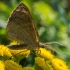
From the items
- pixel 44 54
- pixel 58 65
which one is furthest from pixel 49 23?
→ pixel 58 65

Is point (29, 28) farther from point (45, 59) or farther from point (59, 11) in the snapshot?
point (59, 11)

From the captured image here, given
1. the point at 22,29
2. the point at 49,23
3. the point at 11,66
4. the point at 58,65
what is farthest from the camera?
the point at 49,23

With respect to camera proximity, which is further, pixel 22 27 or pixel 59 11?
pixel 59 11

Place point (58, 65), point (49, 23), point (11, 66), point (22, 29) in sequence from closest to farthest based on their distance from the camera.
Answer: point (11, 66) → point (58, 65) → point (22, 29) → point (49, 23)

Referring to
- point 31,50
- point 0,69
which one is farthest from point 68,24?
point 0,69

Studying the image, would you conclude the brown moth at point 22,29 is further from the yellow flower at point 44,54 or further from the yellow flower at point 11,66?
the yellow flower at point 11,66

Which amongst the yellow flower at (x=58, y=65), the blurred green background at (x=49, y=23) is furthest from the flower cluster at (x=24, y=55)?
the blurred green background at (x=49, y=23)

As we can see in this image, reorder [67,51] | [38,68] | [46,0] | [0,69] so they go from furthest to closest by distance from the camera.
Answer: [46,0] < [67,51] < [38,68] < [0,69]

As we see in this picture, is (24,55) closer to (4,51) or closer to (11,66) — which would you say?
(4,51)
